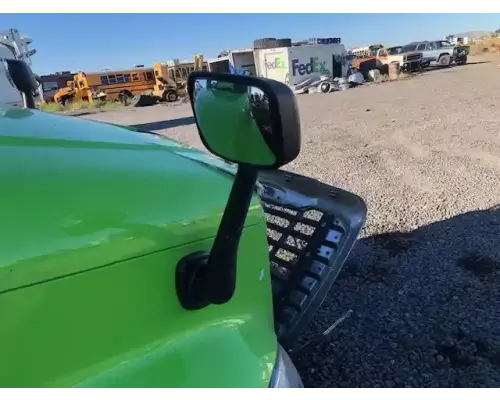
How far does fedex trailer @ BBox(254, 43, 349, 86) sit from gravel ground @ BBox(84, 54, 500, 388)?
18921 mm

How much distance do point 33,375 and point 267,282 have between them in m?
0.72

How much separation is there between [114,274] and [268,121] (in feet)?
1.66

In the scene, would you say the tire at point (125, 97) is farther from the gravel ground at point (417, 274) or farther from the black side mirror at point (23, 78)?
the black side mirror at point (23, 78)

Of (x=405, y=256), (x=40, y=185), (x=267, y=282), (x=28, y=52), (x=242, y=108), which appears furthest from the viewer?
(x=28, y=52)

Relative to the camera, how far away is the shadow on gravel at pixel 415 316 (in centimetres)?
245

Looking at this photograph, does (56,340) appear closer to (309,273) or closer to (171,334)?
(171,334)

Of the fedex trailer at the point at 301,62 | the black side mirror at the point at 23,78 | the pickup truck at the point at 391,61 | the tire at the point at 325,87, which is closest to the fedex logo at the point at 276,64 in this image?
the fedex trailer at the point at 301,62

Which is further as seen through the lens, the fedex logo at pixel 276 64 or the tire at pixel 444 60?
the tire at pixel 444 60

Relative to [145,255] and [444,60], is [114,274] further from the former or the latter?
[444,60]

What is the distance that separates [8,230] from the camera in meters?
0.98

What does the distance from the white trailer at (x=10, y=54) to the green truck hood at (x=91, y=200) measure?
1.49 meters

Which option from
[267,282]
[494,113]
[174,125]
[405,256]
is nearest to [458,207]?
[405,256]

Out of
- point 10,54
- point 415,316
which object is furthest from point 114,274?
point 10,54

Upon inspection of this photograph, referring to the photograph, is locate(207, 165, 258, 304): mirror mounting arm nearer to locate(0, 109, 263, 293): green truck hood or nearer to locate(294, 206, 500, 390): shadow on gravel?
locate(0, 109, 263, 293): green truck hood
